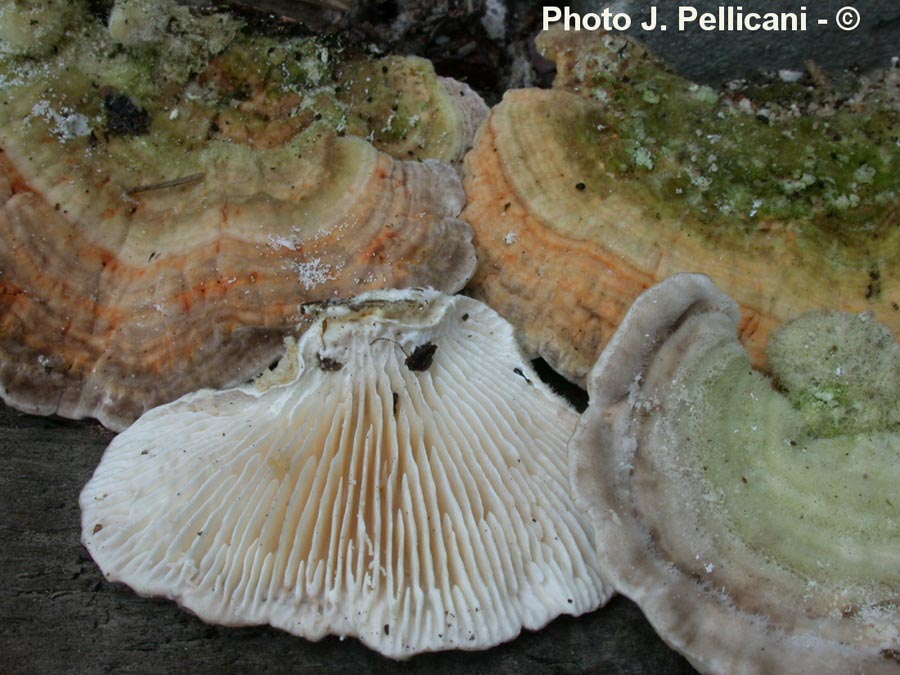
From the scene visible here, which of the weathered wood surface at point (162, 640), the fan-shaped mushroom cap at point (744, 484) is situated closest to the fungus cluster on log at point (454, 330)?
the fan-shaped mushroom cap at point (744, 484)

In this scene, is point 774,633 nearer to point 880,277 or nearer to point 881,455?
point 881,455

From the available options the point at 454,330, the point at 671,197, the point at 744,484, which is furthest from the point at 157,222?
the point at 744,484

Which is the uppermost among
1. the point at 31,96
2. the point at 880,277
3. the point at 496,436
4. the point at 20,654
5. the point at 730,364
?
the point at 31,96

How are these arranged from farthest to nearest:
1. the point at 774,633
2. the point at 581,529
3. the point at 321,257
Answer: the point at 321,257, the point at 581,529, the point at 774,633

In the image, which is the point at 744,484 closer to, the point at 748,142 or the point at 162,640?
the point at 748,142

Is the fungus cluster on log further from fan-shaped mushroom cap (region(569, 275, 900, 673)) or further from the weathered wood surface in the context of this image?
the weathered wood surface

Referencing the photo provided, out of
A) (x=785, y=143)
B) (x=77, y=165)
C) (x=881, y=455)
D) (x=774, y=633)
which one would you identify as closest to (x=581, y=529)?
(x=774, y=633)
